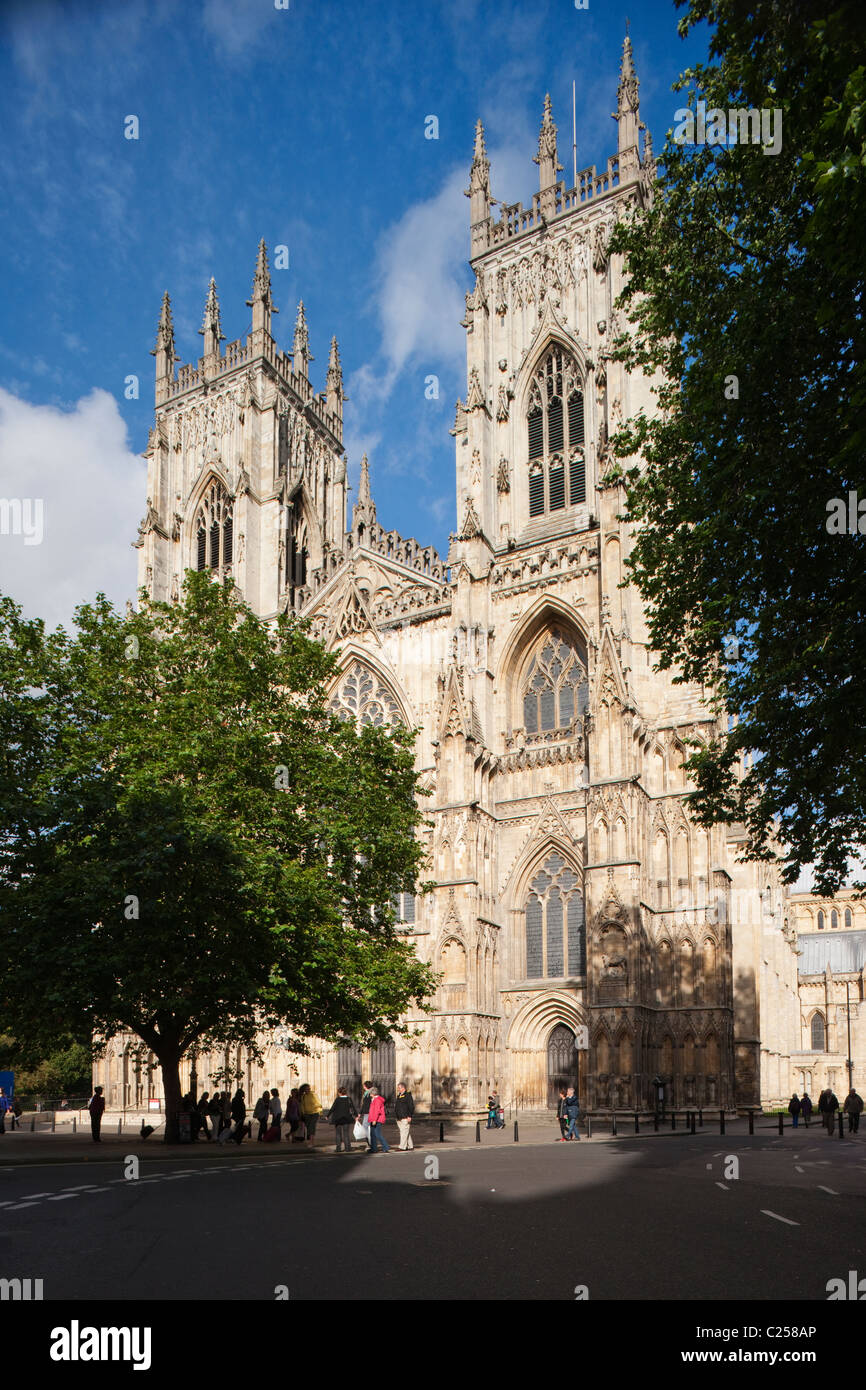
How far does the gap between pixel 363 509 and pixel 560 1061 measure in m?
20.5

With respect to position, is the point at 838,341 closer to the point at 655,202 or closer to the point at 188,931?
the point at 655,202

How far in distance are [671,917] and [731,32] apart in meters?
23.8

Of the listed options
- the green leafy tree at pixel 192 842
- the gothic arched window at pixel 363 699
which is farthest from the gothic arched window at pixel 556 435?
the green leafy tree at pixel 192 842

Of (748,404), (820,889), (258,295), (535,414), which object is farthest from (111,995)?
(258,295)

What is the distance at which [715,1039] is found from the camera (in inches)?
1231

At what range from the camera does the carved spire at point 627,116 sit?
41688 mm

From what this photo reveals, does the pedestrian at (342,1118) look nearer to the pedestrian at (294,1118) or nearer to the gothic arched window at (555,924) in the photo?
the pedestrian at (294,1118)

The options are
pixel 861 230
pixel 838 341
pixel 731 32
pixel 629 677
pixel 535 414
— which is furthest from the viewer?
pixel 535 414

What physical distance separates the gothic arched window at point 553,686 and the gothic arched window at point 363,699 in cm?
469

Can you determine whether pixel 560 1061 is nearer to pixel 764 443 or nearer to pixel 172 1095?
pixel 172 1095

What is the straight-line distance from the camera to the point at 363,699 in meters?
40.7

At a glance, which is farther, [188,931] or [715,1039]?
[715,1039]

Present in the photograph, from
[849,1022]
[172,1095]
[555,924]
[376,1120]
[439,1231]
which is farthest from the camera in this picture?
[849,1022]

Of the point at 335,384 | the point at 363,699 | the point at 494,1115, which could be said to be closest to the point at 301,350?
the point at 335,384
